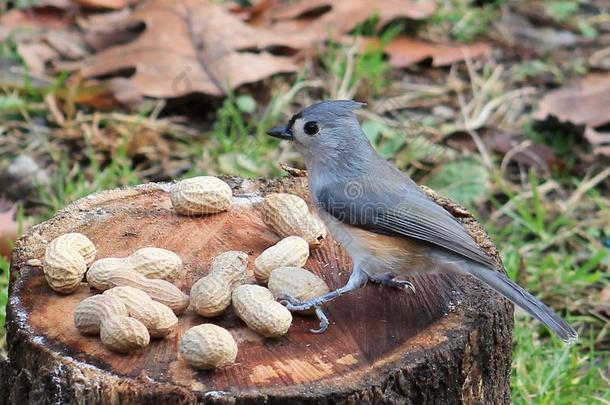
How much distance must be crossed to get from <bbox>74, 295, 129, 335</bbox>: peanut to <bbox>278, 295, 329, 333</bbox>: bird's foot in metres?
0.44

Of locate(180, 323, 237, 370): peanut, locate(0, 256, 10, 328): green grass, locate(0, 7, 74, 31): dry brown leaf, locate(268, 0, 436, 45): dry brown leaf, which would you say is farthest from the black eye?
locate(0, 7, 74, 31): dry brown leaf

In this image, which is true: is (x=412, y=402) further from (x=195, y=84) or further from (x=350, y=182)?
(x=195, y=84)

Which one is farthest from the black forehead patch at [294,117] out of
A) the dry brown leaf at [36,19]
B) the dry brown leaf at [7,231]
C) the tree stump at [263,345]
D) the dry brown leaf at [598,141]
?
the dry brown leaf at [36,19]

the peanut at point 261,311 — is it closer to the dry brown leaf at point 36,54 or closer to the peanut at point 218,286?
the peanut at point 218,286

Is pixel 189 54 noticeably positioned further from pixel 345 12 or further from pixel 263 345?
pixel 263 345

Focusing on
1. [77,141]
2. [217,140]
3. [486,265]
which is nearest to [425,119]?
[217,140]

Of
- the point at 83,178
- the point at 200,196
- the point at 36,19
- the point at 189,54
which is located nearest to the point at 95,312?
the point at 200,196

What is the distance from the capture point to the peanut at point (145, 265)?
258 centimetres

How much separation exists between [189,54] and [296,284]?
8.87 feet

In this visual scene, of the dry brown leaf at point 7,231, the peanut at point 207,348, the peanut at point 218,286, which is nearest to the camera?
the peanut at point 207,348

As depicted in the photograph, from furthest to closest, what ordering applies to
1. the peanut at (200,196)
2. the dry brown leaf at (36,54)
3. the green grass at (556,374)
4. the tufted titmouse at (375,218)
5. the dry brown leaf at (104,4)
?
1. the dry brown leaf at (104,4)
2. the dry brown leaf at (36,54)
3. the green grass at (556,374)
4. the peanut at (200,196)
5. the tufted titmouse at (375,218)

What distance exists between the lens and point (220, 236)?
293 cm

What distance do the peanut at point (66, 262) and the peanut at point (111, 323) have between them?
0.15m

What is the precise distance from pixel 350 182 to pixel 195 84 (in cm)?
229
